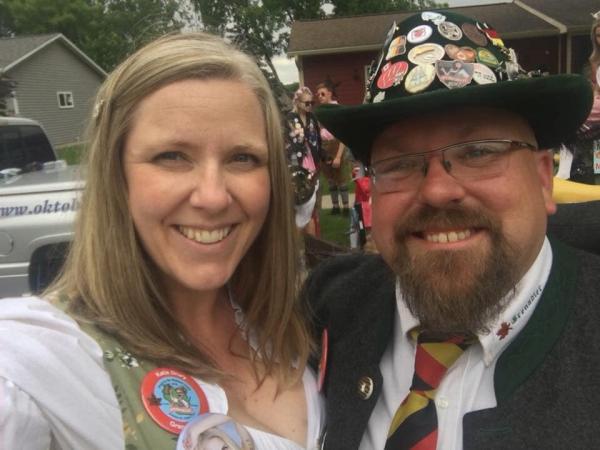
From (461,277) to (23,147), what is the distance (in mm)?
5411

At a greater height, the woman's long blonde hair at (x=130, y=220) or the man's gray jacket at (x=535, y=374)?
the woman's long blonde hair at (x=130, y=220)

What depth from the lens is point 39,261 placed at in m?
4.47

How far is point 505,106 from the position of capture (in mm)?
1541

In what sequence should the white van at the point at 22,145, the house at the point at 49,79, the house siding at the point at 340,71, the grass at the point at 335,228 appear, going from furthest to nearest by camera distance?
the house at the point at 49,79 < the house siding at the point at 340,71 < the grass at the point at 335,228 < the white van at the point at 22,145

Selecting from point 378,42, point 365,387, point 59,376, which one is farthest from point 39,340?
point 378,42

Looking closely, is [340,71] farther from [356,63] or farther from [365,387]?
[365,387]

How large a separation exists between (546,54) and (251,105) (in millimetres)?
19955

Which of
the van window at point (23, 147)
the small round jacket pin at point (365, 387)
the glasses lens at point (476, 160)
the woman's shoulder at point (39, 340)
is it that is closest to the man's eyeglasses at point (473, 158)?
the glasses lens at point (476, 160)

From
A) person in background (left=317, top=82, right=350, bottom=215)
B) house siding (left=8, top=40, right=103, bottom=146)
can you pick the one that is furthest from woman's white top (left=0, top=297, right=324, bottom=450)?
house siding (left=8, top=40, right=103, bottom=146)

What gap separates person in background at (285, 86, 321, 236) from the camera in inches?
185

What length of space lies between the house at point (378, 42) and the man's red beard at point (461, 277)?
1746 centimetres

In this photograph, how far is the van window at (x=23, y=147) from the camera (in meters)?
5.68

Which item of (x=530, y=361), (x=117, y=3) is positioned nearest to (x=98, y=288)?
(x=530, y=361)

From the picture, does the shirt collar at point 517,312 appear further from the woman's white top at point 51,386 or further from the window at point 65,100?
the window at point 65,100
